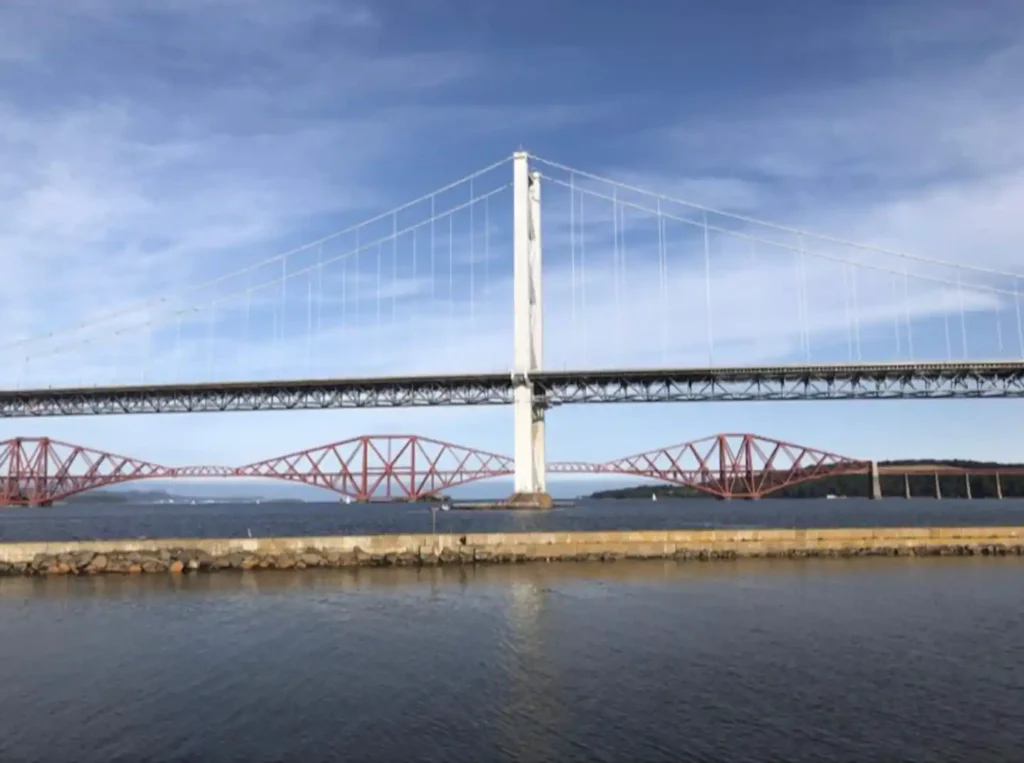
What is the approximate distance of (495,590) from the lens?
19.6m

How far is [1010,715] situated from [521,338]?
151 ft

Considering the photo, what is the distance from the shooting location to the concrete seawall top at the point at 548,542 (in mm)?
24266

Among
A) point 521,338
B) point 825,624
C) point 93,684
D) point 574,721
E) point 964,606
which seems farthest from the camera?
point 521,338

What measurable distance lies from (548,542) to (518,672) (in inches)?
557

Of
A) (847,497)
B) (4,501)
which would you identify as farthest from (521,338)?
(847,497)

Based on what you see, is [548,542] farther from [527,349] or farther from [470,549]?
[527,349]

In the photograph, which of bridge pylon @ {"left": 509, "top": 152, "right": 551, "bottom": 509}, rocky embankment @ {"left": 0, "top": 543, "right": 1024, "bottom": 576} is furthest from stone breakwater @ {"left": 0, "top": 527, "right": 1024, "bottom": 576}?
bridge pylon @ {"left": 509, "top": 152, "right": 551, "bottom": 509}

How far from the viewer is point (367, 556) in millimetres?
24641

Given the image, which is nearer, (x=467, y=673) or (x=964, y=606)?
(x=467, y=673)

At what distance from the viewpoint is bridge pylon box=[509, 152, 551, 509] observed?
5403 cm

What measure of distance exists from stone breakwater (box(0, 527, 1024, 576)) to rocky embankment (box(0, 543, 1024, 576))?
3cm

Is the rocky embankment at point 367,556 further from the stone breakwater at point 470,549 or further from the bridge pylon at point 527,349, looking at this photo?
the bridge pylon at point 527,349

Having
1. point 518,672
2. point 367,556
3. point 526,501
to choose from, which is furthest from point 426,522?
point 518,672

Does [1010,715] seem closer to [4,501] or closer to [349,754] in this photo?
[349,754]
